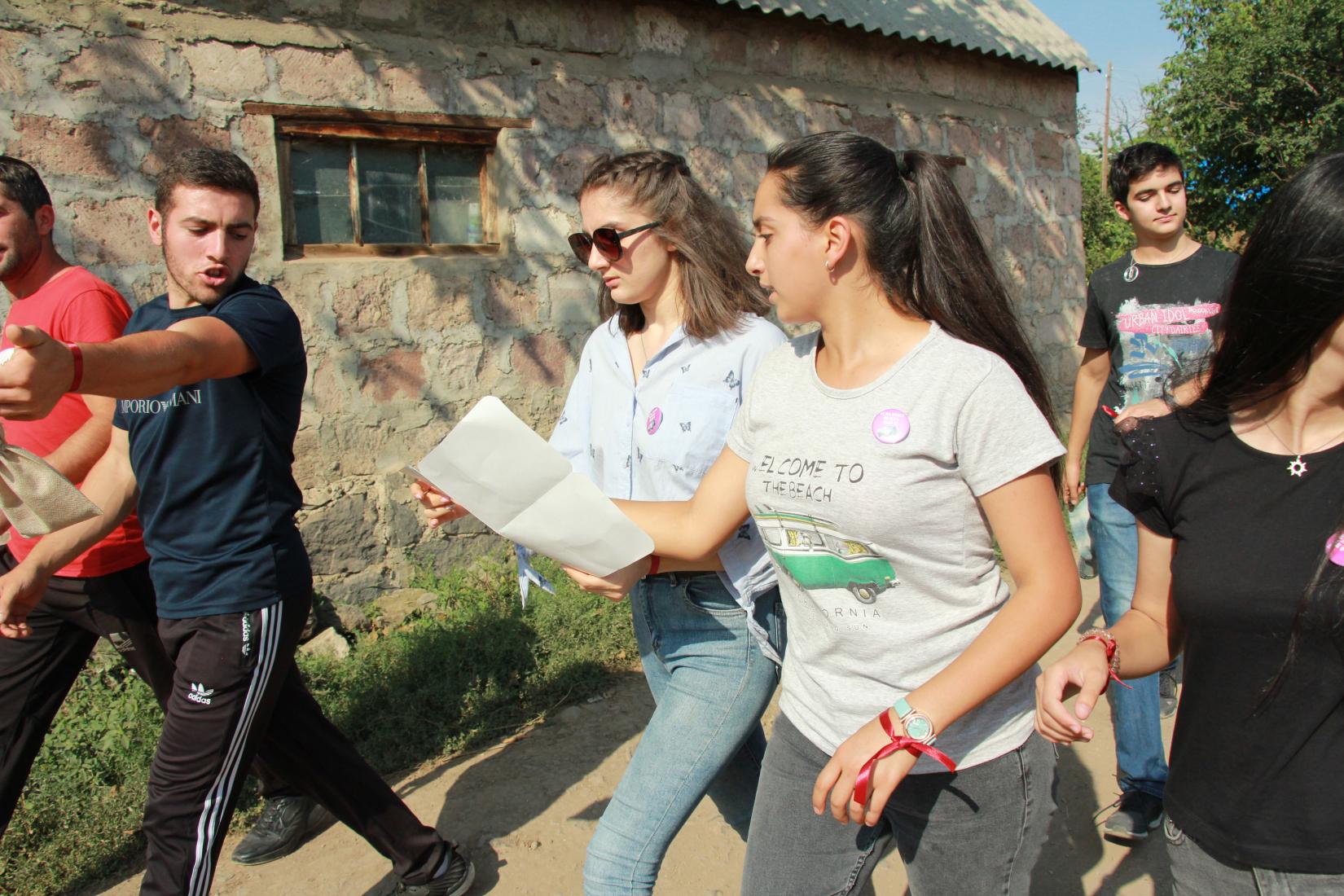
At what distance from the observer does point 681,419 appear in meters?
2.22

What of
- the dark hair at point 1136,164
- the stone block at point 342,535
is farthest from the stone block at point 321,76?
the dark hair at point 1136,164

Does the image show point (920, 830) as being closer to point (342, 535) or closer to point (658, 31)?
point (342, 535)

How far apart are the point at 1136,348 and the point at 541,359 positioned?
9.52 feet

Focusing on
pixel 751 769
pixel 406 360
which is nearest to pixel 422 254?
pixel 406 360

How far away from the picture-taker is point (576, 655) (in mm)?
4320

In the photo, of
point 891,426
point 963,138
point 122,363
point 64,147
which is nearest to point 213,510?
point 122,363

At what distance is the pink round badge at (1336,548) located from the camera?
141 centimetres

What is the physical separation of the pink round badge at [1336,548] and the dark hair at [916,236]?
46 cm

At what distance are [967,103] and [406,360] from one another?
14.6 feet

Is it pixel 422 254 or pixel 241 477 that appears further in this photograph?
pixel 422 254

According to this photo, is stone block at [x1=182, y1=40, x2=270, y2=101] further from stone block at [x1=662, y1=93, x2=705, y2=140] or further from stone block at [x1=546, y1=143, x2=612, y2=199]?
stone block at [x1=662, y1=93, x2=705, y2=140]

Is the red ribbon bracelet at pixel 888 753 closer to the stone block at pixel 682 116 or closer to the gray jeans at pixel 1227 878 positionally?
the gray jeans at pixel 1227 878

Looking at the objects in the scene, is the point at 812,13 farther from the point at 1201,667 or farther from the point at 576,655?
the point at 1201,667

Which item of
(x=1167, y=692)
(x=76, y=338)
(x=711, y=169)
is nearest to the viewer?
(x=76, y=338)
